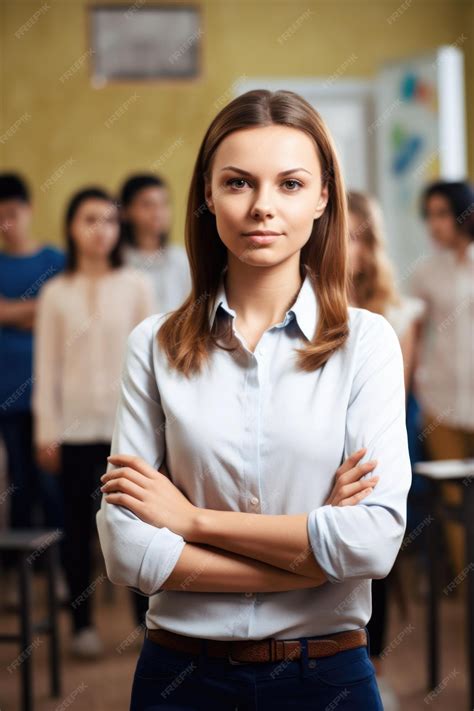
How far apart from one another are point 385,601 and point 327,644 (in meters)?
1.76

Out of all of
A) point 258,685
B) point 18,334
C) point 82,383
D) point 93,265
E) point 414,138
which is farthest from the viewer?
point 414,138

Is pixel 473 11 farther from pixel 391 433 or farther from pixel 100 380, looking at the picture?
pixel 391 433

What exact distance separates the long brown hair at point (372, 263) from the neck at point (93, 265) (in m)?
1.06

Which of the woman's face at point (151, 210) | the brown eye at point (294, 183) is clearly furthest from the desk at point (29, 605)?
the brown eye at point (294, 183)

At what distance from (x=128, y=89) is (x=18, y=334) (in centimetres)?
300

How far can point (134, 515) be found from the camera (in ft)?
4.39

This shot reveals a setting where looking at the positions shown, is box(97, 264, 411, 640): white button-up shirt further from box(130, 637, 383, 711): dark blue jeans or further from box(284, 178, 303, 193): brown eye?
box(284, 178, 303, 193): brown eye

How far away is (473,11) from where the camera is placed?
6.87 metres

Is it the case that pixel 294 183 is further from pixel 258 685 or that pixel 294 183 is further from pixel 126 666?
pixel 126 666

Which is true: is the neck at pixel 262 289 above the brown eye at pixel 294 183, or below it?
below

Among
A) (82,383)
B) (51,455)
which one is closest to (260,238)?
(82,383)

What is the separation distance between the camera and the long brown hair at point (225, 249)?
1.33m

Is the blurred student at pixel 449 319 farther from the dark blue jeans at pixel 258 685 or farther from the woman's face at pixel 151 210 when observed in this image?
the dark blue jeans at pixel 258 685

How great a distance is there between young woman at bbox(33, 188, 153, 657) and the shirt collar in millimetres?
2287
